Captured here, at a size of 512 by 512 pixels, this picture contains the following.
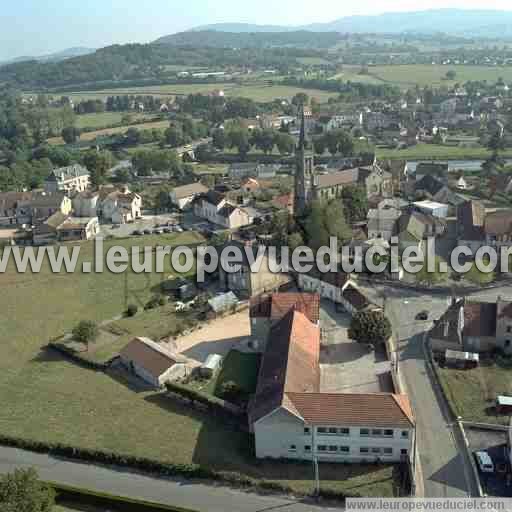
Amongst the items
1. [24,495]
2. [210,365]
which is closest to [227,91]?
[210,365]

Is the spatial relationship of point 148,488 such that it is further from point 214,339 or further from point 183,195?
point 183,195

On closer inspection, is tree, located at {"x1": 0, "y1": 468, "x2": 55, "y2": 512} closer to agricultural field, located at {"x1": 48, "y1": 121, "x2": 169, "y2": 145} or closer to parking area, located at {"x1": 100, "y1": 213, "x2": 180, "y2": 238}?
parking area, located at {"x1": 100, "y1": 213, "x2": 180, "y2": 238}

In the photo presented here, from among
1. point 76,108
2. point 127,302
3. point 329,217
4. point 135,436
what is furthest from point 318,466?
point 76,108

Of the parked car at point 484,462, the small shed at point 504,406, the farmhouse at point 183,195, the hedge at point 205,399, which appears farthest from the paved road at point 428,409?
the farmhouse at point 183,195

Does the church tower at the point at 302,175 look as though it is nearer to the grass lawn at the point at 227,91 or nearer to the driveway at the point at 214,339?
the driveway at the point at 214,339

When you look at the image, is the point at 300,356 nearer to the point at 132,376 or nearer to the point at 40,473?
the point at 132,376

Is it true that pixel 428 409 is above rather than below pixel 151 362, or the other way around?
below
